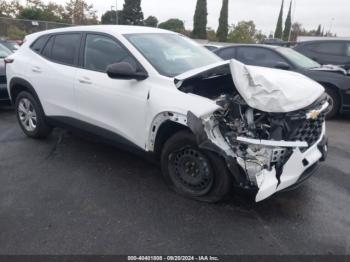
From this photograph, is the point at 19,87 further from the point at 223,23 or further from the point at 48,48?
the point at 223,23

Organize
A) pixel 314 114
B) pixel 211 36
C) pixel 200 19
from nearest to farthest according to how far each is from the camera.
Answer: pixel 314 114, pixel 200 19, pixel 211 36

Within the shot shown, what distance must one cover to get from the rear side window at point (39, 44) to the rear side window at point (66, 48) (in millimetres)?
284

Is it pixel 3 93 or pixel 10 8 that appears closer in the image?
pixel 3 93

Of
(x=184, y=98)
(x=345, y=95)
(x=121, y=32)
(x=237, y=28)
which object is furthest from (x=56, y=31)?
(x=237, y=28)

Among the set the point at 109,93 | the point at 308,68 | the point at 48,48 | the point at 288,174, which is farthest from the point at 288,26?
the point at 288,174

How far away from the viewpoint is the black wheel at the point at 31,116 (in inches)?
204

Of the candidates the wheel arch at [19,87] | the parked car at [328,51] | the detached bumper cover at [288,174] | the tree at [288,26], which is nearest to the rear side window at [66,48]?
the wheel arch at [19,87]

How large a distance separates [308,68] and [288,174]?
4.80m

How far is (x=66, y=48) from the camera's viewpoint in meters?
4.69

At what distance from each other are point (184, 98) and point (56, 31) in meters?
2.71

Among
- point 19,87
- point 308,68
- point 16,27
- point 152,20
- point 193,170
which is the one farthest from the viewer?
point 152,20

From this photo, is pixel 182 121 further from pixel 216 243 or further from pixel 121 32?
pixel 121 32

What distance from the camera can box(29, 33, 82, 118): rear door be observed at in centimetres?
451

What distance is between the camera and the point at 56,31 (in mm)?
4977
